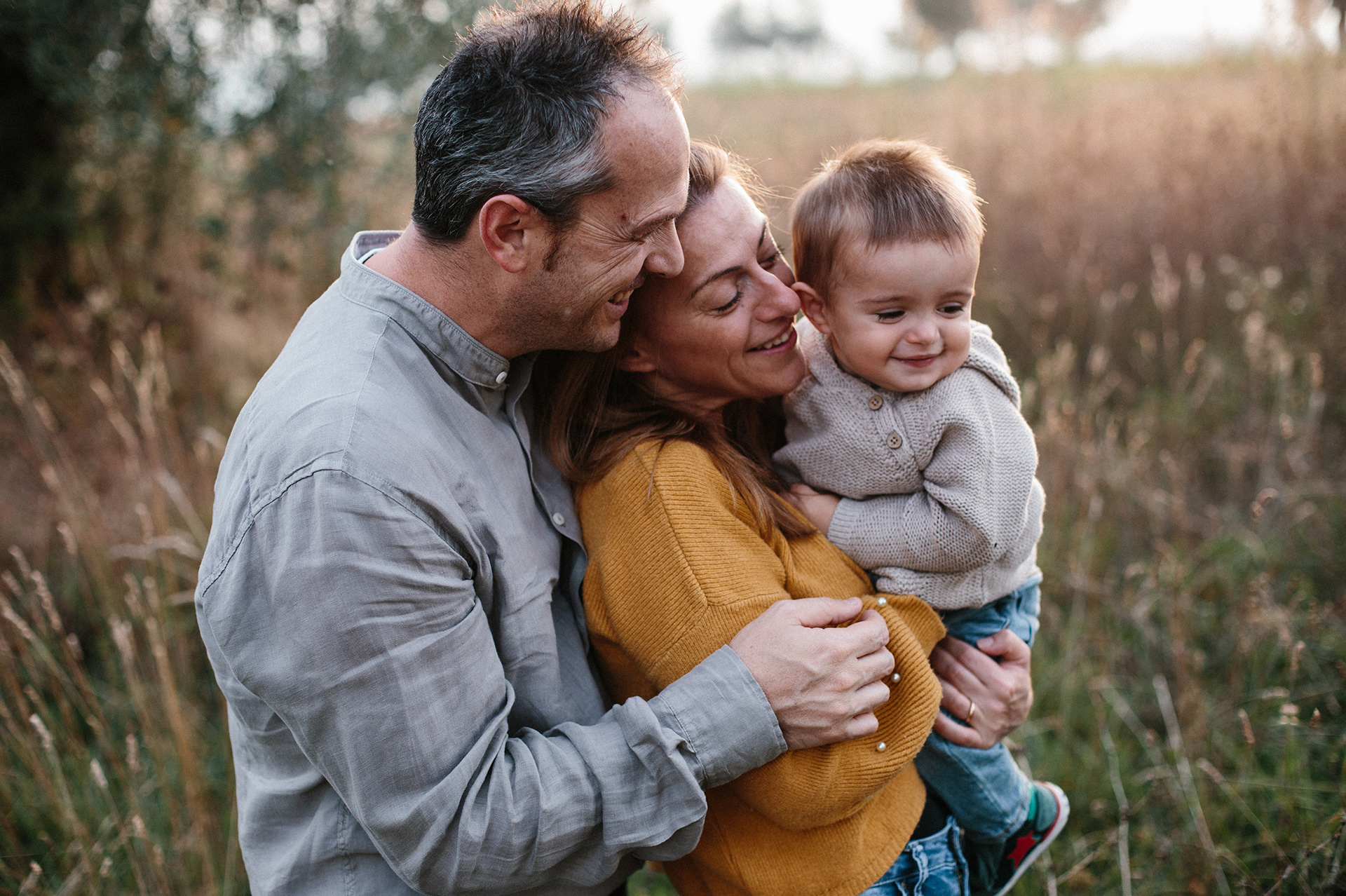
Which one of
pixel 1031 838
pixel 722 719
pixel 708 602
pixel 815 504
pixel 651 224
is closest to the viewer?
pixel 722 719

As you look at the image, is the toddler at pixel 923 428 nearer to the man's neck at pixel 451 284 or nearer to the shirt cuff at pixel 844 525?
the shirt cuff at pixel 844 525

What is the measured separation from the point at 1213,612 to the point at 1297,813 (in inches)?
37.6

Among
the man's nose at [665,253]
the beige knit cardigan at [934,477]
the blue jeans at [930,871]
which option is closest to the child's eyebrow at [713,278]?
the man's nose at [665,253]

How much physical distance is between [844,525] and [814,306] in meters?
0.54

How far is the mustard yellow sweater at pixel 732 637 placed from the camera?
164cm

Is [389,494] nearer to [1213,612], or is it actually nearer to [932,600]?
[932,600]

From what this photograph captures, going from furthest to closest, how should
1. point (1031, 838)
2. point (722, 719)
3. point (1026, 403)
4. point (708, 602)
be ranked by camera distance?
point (1026, 403) < point (1031, 838) < point (708, 602) < point (722, 719)

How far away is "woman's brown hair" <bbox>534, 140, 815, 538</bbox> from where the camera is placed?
1.89 meters

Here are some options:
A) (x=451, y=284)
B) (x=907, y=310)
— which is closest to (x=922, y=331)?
(x=907, y=310)

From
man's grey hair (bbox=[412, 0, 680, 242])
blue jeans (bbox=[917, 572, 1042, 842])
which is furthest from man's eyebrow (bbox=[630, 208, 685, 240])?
blue jeans (bbox=[917, 572, 1042, 842])

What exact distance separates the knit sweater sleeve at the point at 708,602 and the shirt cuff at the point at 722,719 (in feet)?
0.25

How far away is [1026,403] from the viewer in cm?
412

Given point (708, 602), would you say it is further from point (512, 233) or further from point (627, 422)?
point (512, 233)

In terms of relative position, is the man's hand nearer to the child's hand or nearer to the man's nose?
the child's hand
